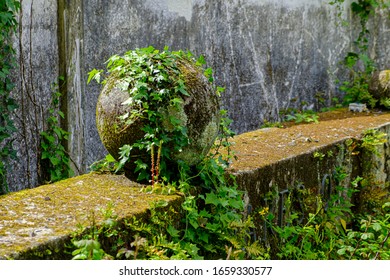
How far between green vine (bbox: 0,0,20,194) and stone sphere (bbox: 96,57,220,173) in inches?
50.6

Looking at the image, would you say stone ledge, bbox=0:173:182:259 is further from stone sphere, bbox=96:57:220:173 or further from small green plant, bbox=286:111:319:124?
small green plant, bbox=286:111:319:124

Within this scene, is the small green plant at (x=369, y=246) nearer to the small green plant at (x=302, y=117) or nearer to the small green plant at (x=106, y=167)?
the small green plant at (x=106, y=167)

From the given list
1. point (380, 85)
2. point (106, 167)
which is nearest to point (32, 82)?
point (106, 167)

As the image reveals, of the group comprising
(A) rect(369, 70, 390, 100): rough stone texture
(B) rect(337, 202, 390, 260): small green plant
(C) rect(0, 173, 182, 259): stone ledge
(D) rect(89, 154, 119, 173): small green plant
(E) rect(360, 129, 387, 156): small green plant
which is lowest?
(B) rect(337, 202, 390, 260): small green plant

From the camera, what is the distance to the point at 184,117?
13.1 feet

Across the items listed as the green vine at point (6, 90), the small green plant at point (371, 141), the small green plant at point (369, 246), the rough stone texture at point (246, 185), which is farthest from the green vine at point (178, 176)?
the small green plant at point (371, 141)

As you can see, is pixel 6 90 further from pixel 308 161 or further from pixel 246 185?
pixel 308 161

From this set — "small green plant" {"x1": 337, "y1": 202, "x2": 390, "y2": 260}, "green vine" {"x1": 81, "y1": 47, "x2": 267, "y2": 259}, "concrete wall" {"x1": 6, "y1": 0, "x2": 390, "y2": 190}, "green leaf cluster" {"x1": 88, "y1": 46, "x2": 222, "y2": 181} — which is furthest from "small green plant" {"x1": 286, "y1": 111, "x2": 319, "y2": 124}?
"green leaf cluster" {"x1": 88, "y1": 46, "x2": 222, "y2": 181}

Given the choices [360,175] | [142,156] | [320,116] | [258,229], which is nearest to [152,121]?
[142,156]

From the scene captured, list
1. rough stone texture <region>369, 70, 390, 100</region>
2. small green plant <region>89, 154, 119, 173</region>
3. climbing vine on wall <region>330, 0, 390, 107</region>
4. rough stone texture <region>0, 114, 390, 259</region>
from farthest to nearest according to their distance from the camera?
climbing vine on wall <region>330, 0, 390, 107</region>
rough stone texture <region>369, 70, 390, 100</region>
small green plant <region>89, 154, 119, 173</region>
rough stone texture <region>0, 114, 390, 259</region>

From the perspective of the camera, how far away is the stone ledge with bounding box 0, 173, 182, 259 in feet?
9.66

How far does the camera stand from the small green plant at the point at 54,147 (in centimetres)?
552

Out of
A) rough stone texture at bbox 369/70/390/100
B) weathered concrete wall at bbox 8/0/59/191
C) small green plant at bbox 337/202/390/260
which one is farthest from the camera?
rough stone texture at bbox 369/70/390/100
